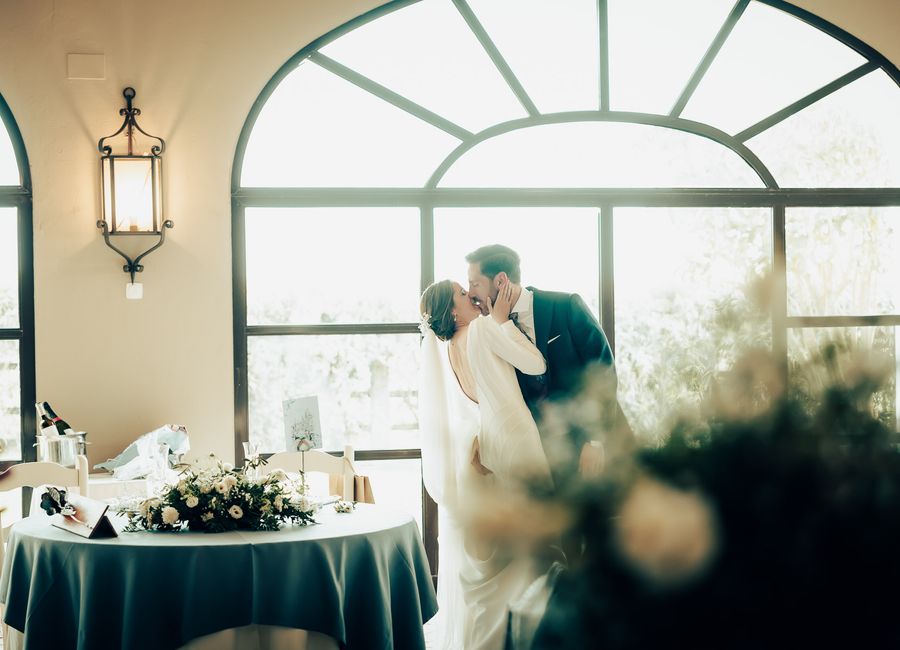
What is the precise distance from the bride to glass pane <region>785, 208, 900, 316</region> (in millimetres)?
2221

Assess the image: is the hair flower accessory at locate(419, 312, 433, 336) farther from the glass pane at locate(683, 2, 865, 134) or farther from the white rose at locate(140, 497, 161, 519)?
the glass pane at locate(683, 2, 865, 134)

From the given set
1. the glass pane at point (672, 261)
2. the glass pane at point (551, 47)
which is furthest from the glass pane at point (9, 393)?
the glass pane at point (672, 261)

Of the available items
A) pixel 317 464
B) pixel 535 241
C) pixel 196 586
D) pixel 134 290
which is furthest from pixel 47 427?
pixel 535 241

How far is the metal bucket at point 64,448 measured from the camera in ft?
13.1

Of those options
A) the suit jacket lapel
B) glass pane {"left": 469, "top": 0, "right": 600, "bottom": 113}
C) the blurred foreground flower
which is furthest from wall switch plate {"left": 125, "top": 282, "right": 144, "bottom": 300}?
the blurred foreground flower

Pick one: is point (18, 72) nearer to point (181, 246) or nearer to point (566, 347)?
point (181, 246)

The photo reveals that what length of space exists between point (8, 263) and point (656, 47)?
12.1 ft

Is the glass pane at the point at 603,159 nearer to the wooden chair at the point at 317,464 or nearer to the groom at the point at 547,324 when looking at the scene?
the groom at the point at 547,324

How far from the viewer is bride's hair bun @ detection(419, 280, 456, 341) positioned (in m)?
3.93

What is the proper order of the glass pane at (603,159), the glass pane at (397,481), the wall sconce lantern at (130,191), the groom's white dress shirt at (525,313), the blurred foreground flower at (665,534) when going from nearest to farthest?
1. the blurred foreground flower at (665,534)
2. the groom's white dress shirt at (525,313)
3. the wall sconce lantern at (130,191)
4. the glass pane at (397,481)
5. the glass pane at (603,159)

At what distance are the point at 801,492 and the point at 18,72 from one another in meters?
4.82

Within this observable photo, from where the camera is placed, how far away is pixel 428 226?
16.1ft

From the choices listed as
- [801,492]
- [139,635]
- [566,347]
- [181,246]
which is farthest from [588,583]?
[181,246]

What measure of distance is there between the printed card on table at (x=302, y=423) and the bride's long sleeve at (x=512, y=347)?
738mm
